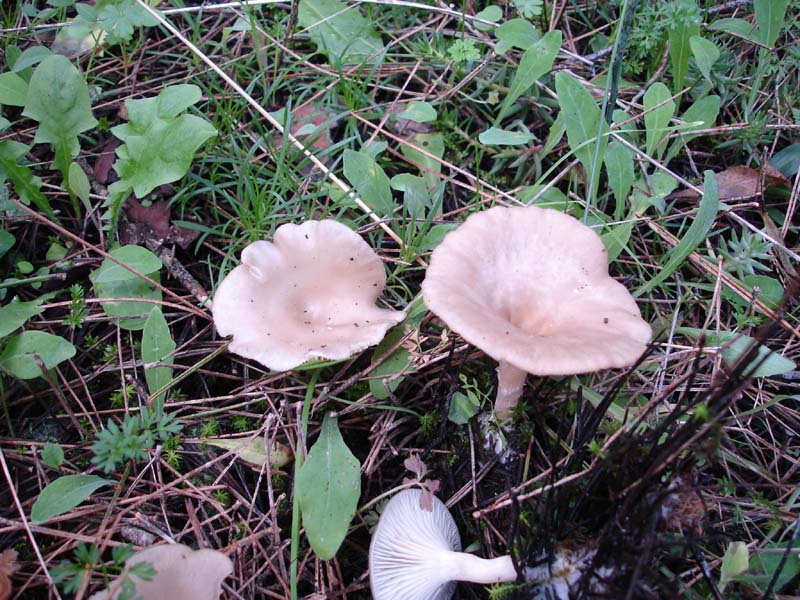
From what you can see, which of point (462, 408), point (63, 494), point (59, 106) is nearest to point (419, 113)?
point (462, 408)

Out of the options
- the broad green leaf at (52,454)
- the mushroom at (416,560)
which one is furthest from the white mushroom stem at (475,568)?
the broad green leaf at (52,454)

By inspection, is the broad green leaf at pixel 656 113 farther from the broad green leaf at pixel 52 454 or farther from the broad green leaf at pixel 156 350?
the broad green leaf at pixel 52 454

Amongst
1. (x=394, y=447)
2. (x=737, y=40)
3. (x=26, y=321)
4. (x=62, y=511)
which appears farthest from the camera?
(x=737, y=40)

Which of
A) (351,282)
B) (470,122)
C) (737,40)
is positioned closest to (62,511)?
(351,282)

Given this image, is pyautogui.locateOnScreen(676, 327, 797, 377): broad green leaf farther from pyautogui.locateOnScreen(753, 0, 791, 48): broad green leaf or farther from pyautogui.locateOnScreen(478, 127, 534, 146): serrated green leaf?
pyautogui.locateOnScreen(753, 0, 791, 48): broad green leaf

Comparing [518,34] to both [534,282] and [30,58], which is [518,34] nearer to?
[534,282]

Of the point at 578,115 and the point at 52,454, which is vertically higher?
the point at 578,115

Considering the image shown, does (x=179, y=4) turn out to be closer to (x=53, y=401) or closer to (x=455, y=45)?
(x=455, y=45)
